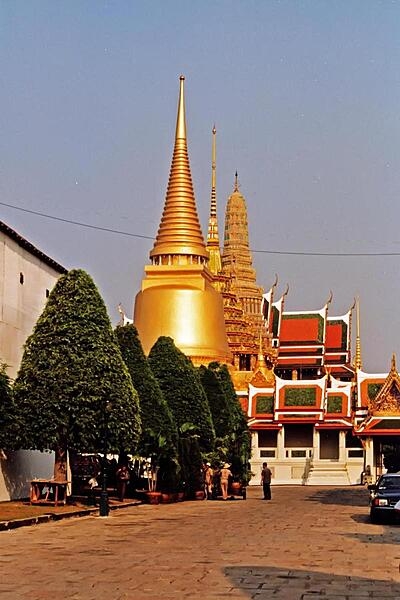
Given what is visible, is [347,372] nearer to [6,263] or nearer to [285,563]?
[6,263]

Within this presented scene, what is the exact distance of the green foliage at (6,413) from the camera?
92.6 ft

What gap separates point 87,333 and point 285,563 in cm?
1525

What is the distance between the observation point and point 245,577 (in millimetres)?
13695

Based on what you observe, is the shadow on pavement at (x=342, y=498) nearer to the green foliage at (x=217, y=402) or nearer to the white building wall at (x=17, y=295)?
the green foliage at (x=217, y=402)

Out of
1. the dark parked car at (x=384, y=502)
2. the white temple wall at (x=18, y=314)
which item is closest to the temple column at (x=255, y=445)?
the white temple wall at (x=18, y=314)

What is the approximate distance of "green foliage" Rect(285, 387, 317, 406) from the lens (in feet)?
226

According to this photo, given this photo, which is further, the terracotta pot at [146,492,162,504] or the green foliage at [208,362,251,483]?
the green foliage at [208,362,251,483]

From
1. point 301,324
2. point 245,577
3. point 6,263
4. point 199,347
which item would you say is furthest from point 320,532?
point 301,324

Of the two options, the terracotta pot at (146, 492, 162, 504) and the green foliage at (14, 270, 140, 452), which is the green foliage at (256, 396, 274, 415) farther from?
the green foliage at (14, 270, 140, 452)

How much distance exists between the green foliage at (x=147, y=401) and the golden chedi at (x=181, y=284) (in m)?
42.4

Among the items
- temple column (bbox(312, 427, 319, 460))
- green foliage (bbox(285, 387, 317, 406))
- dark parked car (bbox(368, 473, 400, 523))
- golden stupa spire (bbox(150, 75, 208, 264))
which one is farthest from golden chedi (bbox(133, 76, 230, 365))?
dark parked car (bbox(368, 473, 400, 523))

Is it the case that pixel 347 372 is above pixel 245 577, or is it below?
above

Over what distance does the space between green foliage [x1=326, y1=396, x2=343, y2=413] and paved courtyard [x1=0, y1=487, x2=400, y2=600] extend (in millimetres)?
42482

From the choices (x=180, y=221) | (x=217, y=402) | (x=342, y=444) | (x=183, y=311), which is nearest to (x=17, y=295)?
(x=217, y=402)
